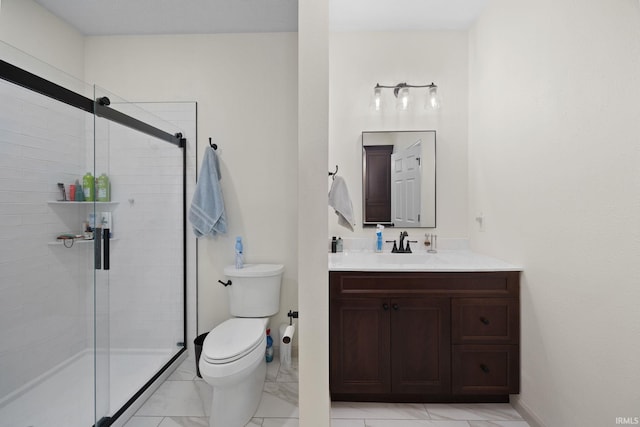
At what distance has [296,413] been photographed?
1614mm

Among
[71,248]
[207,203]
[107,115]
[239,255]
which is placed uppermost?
[107,115]

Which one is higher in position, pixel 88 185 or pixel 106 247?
pixel 88 185

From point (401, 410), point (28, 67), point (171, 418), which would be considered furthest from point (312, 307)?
point (28, 67)

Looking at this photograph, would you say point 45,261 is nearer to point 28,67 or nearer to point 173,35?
point 28,67

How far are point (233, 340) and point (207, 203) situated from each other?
3.20ft

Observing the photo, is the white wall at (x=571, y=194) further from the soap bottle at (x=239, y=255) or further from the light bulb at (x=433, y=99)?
the soap bottle at (x=239, y=255)

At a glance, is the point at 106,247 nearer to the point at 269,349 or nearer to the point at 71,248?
the point at 71,248

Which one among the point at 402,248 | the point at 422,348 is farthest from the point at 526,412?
the point at 402,248

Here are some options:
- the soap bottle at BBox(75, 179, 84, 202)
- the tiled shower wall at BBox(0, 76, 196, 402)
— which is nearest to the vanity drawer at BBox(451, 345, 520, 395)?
the tiled shower wall at BBox(0, 76, 196, 402)

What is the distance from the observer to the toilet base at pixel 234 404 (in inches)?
57.2

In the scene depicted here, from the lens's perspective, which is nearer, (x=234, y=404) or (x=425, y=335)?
(x=234, y=404)

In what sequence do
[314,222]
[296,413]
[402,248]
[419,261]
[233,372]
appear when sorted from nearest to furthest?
1. [314,222]
2. [233,372]
3. [296,413]
4. [419,261]
5. [402,248]

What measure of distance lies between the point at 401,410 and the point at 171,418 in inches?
51.2

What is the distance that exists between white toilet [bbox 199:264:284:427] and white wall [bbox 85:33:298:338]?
21 centimetres
